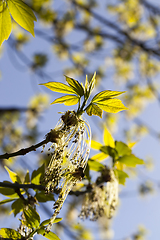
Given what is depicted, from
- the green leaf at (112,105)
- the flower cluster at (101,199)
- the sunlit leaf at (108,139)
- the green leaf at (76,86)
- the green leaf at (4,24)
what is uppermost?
the green leaf at (4,24)

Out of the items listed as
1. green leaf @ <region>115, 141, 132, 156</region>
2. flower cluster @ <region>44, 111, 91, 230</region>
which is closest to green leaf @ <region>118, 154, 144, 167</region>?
green leaf @ <region>115, 141, 132, 156</region>

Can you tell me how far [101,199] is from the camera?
0.89 m

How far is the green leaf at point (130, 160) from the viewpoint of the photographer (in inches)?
36.2

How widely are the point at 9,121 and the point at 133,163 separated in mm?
2646

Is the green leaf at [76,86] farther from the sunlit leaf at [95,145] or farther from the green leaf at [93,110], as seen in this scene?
the sunlit leaf at [95,145]

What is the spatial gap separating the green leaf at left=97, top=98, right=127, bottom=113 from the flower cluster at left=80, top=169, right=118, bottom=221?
35cm

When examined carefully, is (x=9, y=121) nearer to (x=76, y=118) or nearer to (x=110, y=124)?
(x=110, y=124)

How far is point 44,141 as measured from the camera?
54cm

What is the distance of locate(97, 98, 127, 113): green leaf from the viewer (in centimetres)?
62

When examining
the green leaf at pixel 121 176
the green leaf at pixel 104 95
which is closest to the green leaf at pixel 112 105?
the green leaf at pixel 104 95

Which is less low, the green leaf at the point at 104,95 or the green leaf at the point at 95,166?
the green leaf at the point at 104,95

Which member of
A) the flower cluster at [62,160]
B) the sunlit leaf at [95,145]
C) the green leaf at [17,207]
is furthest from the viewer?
the sunlit leaf at [95,145]

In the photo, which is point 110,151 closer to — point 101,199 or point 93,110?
point 101,199

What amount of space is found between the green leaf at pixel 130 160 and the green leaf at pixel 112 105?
1.23ft
